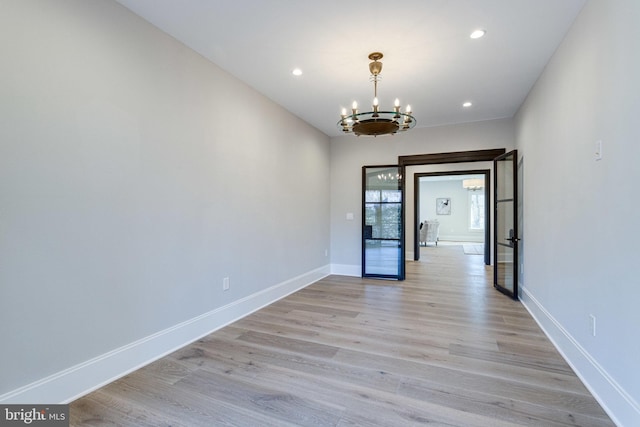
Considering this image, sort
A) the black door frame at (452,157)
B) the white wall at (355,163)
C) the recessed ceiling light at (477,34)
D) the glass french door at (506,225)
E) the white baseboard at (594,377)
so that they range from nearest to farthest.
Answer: the white baseboard at (594,377) → the recessed ceiling light at (477,34) → the glass french door at (506,225) → the black door frame at (452,157) → the white wall at (355,163)

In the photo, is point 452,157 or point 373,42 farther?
point 452,157

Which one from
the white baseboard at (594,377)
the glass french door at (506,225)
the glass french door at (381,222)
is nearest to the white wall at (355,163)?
the glass french door at (381,222)

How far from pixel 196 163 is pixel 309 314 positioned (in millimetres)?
2120

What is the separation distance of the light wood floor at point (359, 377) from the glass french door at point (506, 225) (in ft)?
3.02

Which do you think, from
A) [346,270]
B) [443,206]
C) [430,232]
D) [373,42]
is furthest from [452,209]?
[373,42]

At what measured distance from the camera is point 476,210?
44.3 feet

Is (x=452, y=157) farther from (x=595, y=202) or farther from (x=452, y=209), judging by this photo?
(x=452, y=209)

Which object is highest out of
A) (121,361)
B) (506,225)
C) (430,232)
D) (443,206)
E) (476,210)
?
(443,206)

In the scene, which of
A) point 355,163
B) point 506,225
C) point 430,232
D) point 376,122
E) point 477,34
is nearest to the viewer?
point 477,34

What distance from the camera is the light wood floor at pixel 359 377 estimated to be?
180cm

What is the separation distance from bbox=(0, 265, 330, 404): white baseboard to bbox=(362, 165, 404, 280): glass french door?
2765 millimetres

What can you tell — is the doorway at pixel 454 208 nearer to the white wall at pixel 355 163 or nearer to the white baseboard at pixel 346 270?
the white wall at pixel 355 163

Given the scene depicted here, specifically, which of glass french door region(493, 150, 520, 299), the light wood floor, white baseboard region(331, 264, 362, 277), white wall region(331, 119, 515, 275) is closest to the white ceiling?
glass french door region(493, 150, 520, 299)

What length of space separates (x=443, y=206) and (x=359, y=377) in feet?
42.5
